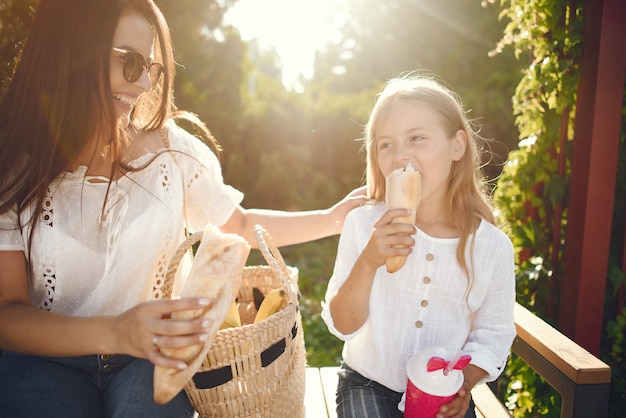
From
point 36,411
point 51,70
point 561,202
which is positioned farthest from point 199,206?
point 561,202

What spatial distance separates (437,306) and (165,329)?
44.1 inches

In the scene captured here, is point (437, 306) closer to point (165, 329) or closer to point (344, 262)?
point (344, 262)

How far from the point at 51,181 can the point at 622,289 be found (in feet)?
8.77

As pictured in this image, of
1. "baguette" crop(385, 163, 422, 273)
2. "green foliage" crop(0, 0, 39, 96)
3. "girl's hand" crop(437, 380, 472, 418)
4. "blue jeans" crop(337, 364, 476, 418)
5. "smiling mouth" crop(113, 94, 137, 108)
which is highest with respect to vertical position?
"green foliage" crop(0, 0, 39, 96)

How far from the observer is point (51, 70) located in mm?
1949

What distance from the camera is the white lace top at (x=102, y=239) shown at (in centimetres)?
195

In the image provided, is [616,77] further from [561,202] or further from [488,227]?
[488,227]

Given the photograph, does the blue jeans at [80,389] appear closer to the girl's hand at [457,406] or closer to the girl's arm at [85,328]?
the girl's arm at [85,328]

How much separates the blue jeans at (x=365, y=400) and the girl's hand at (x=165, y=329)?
87 cm

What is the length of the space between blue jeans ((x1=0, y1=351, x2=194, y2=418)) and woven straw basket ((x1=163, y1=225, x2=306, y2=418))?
14 centimetres

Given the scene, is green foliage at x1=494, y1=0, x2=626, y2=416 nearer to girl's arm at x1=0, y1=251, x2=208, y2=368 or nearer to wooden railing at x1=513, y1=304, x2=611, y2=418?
wooden railing at x1=513, y1=304, x2=611, y2=418

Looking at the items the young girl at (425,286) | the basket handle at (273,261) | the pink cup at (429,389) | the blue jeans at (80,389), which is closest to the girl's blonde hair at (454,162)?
the young girl at (425,286)

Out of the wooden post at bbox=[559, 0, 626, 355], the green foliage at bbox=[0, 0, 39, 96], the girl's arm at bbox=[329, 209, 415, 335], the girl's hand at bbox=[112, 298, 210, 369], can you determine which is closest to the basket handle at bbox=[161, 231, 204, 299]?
the girl's hand at bbox=[112, 298, 210, 369]

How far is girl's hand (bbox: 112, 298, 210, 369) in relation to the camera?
1.50m
